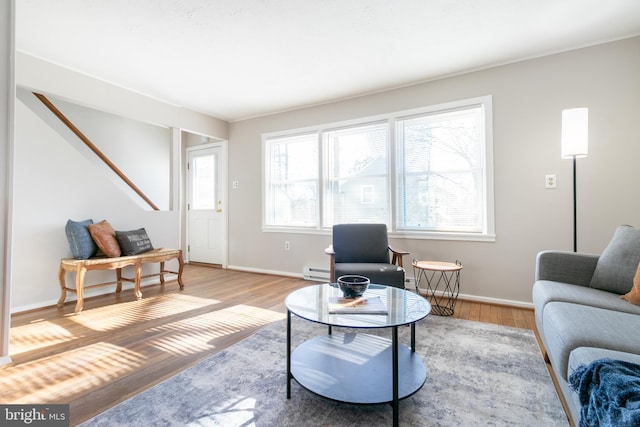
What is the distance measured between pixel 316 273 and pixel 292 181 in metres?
1.40

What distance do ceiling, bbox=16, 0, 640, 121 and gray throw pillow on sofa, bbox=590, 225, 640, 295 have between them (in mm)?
1730

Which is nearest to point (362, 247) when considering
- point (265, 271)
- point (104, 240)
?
point (265, 271)

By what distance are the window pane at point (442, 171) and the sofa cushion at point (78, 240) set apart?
3.46 meters

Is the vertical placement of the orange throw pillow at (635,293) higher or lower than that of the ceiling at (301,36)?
lower

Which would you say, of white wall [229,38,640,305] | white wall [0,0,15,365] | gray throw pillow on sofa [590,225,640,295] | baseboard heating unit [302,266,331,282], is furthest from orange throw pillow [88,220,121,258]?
gray throw pillow on sofa [590,225,640,295]

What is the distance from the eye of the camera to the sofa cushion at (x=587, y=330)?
1.17m

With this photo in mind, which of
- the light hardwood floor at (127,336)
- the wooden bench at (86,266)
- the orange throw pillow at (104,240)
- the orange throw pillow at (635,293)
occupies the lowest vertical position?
the light hardwood floor at (127,336)

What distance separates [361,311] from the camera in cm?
151

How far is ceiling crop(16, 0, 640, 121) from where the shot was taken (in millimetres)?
2191

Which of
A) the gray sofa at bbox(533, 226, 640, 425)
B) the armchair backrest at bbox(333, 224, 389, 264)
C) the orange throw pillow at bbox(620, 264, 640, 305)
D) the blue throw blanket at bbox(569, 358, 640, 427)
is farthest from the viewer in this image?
the armchair backrest at bbox(333, 224, 389, 264)

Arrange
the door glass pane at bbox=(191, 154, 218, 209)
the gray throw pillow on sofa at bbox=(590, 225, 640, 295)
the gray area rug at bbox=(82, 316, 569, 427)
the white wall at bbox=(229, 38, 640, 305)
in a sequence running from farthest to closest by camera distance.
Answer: the door glass pane at bbox=(191, 154, 218, 209)
the white wall at bbox=(229, 38, 640, 305)
the gray throw pillow on sofa at bbox=(590, 225, 640, 295)
the gray area rug at bbox=(82, 316, 569, 427)

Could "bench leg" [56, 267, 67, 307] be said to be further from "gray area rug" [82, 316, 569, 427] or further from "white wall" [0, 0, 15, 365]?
"gray area rug" [82, 316, 569, 427]

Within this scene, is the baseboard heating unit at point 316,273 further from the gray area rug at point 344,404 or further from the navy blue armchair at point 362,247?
the gray area rug at point 344,404

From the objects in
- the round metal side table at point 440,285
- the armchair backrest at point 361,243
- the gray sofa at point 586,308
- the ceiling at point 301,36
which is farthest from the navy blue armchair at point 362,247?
the ceiling at point 301,36
